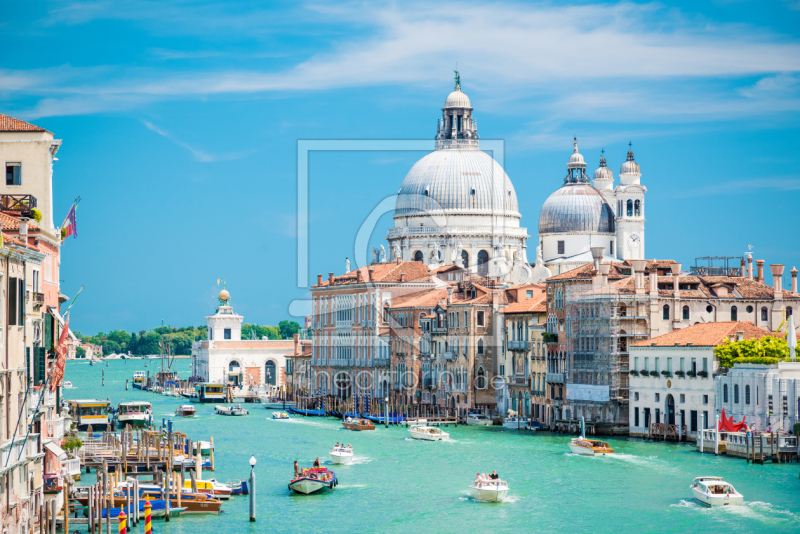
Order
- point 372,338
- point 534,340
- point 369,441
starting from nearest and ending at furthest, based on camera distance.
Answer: point 369,441
point 534,340
point 372,338

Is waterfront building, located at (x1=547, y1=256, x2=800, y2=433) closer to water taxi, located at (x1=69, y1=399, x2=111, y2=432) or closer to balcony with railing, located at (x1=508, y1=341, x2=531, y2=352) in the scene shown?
balcony with railing, located at (x1=508, y1=341, x2=531, y2=352)

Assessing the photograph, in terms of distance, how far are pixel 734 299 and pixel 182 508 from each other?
2807 cm

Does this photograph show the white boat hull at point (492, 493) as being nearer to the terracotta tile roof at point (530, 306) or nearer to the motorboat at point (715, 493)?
the motorboat at point (715, 493)

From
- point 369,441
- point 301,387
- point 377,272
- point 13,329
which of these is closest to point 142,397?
point 301,387

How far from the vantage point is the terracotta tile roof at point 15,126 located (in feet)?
92.7

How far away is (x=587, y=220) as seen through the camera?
84.1m

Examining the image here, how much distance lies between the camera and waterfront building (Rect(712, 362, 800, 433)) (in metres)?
43.6

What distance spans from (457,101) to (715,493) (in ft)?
201

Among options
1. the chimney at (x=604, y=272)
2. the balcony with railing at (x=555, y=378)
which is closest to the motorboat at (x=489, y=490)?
the chimney at (x=604, y=272)

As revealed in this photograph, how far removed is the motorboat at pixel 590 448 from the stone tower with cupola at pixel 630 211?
122 ft

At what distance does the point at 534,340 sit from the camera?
60.5 meters

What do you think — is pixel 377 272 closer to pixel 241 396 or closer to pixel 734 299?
pixel 241 396

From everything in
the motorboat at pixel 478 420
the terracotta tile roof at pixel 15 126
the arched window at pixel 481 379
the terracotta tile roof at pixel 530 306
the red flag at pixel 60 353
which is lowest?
the motorboat at pixel 478 420

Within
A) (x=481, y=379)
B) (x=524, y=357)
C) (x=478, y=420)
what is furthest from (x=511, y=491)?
(x=481, y=379)
